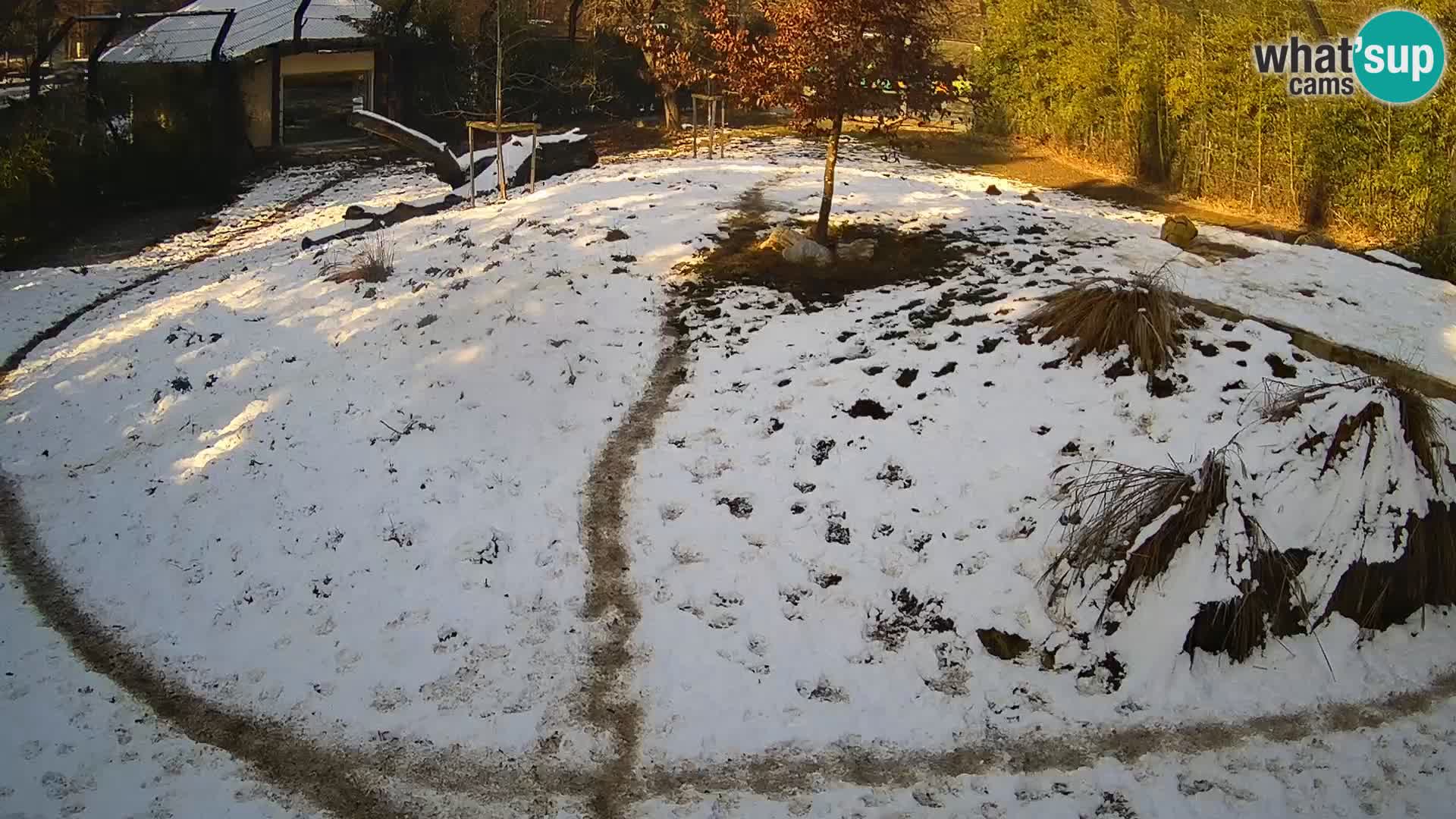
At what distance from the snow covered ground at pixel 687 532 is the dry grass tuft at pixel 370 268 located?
0.22 metres

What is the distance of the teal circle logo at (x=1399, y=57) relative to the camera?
440 inches

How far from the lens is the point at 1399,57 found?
11.8 metres

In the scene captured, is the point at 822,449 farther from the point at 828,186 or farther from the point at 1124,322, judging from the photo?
the point at 828,186

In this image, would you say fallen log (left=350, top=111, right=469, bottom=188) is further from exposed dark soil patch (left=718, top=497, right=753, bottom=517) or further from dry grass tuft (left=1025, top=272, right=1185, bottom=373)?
dry grass tuft (left=1025, top=272, right=1185, bottom=373)

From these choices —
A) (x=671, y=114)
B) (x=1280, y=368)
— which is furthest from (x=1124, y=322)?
(x=671, y=114)

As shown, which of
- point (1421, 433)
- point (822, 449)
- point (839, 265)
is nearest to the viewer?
point (1421, 433)

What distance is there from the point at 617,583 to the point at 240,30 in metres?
18.0

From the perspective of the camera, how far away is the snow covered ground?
17.3 ft

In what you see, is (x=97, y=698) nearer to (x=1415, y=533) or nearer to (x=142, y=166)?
(x=1415, y=533)

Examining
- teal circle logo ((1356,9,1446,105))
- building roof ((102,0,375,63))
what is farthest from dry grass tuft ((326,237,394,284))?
teal circle logo ((1356,9,1446,105))

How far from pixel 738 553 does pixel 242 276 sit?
8083 mm

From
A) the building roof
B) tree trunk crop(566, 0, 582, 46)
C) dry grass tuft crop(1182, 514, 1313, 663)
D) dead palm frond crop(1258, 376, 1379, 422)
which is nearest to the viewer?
dry grass tuft crop(1182, 514, 1313, 663)

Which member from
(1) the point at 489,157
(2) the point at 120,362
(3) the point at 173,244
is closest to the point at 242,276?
(2) the point at 120,362

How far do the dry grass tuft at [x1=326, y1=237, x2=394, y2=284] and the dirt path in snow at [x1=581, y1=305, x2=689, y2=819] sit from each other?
3421 mm
